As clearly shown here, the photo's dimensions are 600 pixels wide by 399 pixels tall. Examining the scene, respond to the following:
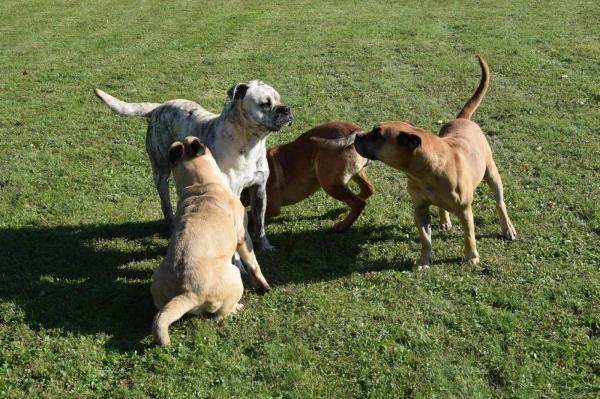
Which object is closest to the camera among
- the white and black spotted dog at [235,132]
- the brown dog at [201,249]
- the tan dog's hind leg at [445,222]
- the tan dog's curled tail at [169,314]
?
the tan dog's curled tail at [169,314]

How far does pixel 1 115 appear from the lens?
1143 cm

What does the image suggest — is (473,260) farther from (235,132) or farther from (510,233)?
(235,132)

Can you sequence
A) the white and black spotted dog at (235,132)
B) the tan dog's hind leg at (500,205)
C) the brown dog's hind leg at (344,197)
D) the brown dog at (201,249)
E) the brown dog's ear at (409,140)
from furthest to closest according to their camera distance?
the brown dog's hind leg at (344,197) < the tan dog's hind leg at (500,205) < the white and black spotted dog at (235,132) < the brown dog's ear at (409,140) < the brown dog at (201,249)

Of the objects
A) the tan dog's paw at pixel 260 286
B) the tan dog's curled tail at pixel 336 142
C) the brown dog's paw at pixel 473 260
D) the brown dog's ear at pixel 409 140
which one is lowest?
the brown dog's paw at pixel 473 260

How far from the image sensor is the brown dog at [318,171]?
7355 millimetres

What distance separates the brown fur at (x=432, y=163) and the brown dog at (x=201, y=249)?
1.42 metres

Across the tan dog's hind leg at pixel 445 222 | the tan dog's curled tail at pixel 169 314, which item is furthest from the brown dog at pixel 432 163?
the tan dog's curled tail at pixel 169 314

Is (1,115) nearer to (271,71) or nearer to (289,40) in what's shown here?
(271,71)

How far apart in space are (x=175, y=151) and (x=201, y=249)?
1.20m

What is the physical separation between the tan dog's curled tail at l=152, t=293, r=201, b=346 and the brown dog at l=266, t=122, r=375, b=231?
2.77 metres

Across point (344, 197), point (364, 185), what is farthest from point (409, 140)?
point (364, 185)

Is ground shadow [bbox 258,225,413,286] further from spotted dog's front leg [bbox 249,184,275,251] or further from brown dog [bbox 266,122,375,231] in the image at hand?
brown dog [bbox 266,122,375,231]

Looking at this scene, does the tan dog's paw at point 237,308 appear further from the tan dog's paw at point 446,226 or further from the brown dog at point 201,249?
the tan dog's paw at point 446,226

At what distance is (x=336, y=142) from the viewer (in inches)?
285
